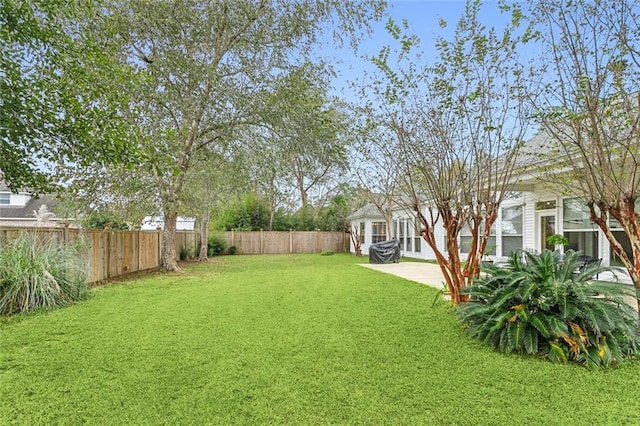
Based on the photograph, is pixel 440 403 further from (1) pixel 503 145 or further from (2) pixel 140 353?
(1) pixel 503 145

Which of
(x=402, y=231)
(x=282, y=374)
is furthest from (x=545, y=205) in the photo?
(x=402, y=231)

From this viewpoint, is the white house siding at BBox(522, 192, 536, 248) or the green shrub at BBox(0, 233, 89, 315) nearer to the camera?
the green shrub at BBox(0, 233, 89, 315)

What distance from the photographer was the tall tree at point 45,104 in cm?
321

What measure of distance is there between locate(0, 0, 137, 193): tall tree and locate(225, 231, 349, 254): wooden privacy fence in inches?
621

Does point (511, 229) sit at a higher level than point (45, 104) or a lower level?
lower

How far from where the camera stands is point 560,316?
342 centimetres

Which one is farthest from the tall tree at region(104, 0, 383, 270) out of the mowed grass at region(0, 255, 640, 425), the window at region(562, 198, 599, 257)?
the window at region(562, 198, 599, 257)

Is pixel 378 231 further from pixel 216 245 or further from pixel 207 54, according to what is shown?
pixel 207 54

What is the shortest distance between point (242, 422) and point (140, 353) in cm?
175

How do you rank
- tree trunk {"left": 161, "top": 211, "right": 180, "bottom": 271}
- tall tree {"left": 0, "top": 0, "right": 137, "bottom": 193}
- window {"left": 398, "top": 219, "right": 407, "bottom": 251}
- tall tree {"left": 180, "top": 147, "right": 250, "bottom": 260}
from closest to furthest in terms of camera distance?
1. tall tree {"left": 0, "top": 0, "right": 137, "bottom": 193}
2. tall tree {"left": 180, "top": 147, "right": 250, "bottom": 260}
3. tree trunk {"left": 161, "top": 211, "right": 180, "bottom": 271}
4. window {"left": 398, "top": 219, "right": 407, "bottom": 251}

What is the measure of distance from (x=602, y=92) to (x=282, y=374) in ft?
14.2

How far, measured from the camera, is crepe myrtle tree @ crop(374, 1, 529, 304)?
457 centimetres

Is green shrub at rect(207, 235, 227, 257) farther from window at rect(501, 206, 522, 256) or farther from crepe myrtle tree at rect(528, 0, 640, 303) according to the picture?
crepe myrtle tree at rect(528, 0, 640, 303)

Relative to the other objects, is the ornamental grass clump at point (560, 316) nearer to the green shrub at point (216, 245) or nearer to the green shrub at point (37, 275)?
the green shrub at point (37, 275)
